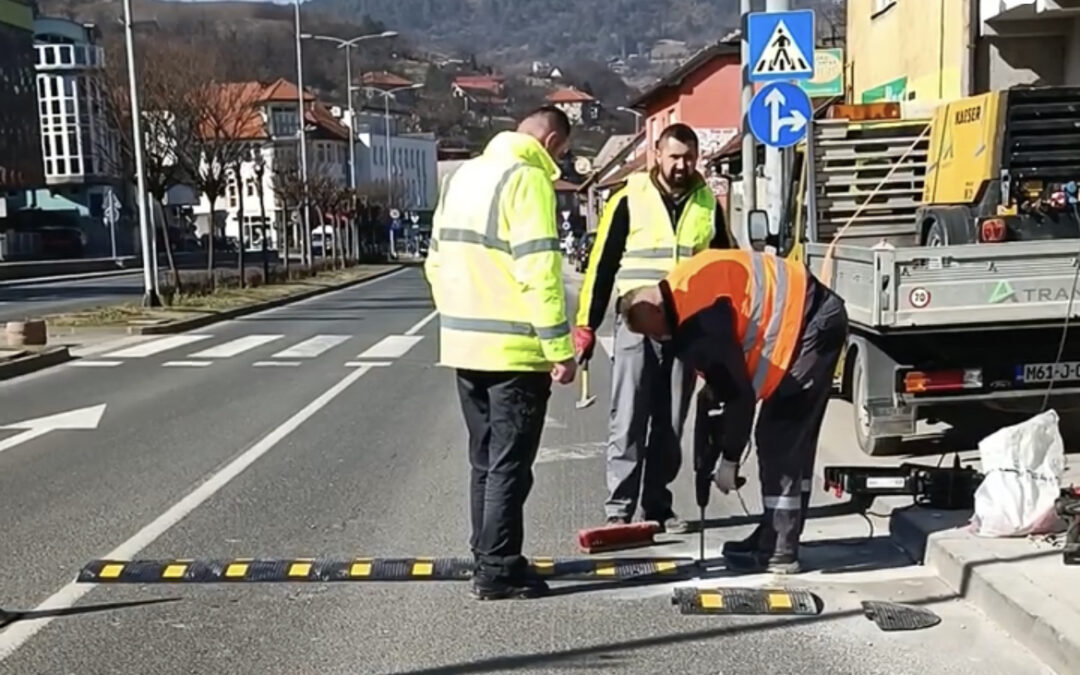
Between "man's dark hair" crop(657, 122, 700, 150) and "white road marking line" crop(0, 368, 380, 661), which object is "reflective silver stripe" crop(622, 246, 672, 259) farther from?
"white road marking line" crop(0, 368, 380, 661)

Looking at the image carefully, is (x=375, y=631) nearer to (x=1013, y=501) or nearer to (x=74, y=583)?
(x=74, y=583)

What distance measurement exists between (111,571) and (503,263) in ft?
8.00

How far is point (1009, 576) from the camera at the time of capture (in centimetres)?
525

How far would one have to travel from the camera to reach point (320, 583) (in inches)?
226

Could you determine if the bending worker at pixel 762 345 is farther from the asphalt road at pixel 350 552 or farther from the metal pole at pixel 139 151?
the metal pole at pixel 139 151

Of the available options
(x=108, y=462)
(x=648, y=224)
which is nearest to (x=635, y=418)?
(x=648, y=224)

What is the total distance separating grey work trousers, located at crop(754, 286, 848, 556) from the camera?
5.52m

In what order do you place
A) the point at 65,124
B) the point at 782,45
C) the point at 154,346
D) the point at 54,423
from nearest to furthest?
the point at 54,423, the point at 782,45, the point at 154,346, the point at 65,124

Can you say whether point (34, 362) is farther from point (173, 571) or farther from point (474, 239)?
point (474, 239)

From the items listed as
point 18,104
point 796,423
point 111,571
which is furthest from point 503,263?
point 18,104

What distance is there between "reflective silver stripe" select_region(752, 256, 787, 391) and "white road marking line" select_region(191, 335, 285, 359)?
471 inches

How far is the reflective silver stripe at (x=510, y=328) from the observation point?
17.0 feet

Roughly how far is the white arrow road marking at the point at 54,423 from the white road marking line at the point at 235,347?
5.03 m

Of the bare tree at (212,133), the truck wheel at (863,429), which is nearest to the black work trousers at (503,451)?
the truck wheel at (863,429)
